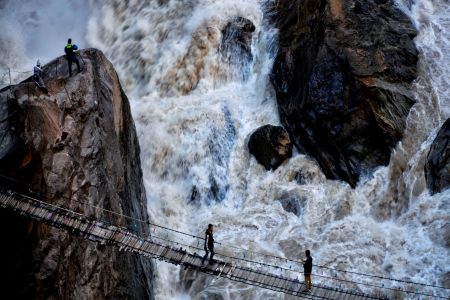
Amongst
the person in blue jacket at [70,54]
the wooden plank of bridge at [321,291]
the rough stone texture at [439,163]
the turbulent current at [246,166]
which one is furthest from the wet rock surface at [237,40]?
the wooden plank of bridge at [321,291]

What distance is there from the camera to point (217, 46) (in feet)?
83.1

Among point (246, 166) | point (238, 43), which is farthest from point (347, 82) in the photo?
point (238, 43)

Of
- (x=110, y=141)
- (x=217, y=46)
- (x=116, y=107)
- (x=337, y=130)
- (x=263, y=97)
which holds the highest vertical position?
(x=217, y=46)

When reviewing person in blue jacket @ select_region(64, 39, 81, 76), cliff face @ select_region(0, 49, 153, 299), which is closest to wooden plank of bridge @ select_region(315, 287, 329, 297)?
cliff face @ select_region(0, 49, 153, 299)

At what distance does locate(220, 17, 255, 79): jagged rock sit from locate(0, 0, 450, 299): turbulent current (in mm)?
203

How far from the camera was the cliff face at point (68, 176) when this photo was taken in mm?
12727

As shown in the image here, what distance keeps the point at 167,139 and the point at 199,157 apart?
1.57 m

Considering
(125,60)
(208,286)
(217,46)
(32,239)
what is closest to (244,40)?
(217,46)

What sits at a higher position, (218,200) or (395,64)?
(395,64)

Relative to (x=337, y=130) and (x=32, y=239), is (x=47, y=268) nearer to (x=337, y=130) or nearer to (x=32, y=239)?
(x=32, y=239)

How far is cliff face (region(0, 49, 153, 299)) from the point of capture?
41.8 feet

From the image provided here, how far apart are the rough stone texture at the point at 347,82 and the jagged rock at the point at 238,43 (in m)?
1.93

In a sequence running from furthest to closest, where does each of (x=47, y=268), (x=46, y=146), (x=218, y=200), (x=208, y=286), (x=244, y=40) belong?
(x=244, y=40)
(x=218, y=200)
(x=208, y=286)
(x=46, y=146)
(x=47, y=268)

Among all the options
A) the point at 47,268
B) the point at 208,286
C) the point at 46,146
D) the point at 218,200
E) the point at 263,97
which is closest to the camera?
the point at 47,268
